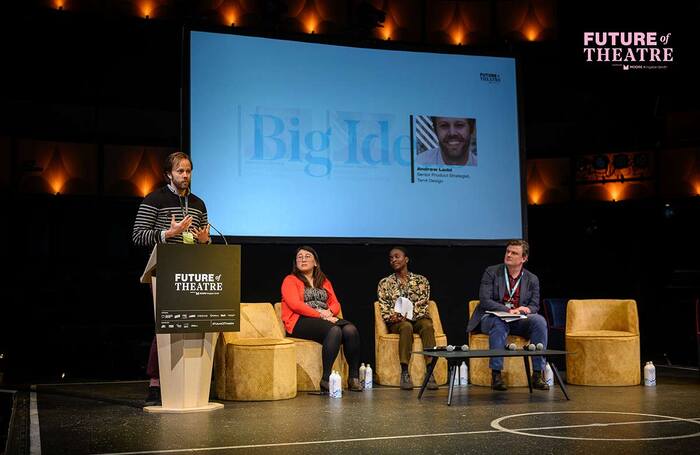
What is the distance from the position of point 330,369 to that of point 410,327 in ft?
2.64

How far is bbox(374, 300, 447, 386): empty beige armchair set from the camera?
6695 mm

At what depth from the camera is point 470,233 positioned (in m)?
7.52

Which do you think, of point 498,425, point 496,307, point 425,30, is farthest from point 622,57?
point 498,425

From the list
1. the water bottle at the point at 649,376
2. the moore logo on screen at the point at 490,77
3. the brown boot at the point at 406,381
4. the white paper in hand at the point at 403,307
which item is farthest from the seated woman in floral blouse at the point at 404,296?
the moore logo on screen at the point at 490,77

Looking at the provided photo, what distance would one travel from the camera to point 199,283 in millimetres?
4703

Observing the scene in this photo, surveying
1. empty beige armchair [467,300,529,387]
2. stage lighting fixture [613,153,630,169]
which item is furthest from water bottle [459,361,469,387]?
stage lighting fixture [613,153,630,169]

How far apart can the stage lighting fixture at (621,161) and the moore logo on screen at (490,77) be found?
537 cm

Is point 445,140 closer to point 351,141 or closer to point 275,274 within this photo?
point 351,141

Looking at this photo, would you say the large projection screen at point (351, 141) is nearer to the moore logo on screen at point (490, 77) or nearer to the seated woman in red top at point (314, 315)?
the moore logo on screen at point (490, 77)

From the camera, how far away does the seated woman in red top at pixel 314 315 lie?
6293 millimetres

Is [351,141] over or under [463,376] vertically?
over

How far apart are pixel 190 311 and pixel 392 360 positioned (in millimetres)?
2442

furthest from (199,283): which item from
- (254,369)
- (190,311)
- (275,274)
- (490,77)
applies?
(490,77)

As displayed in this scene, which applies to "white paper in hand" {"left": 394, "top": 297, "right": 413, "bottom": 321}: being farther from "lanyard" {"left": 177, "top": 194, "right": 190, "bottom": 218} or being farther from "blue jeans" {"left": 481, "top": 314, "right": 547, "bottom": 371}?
"lanyard" {"left": 177, "top": 194, "right": 190, "bottom": 218}
